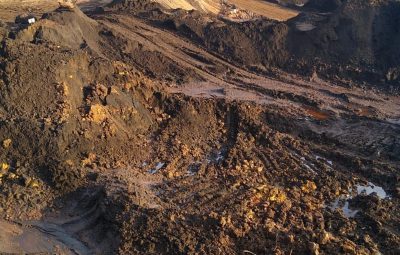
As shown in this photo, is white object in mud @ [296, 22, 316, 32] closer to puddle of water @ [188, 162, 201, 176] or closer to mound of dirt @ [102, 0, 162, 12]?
mound of dirt @ [102, 0, 162, 12]

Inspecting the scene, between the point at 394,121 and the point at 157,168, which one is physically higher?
the point at 394,121

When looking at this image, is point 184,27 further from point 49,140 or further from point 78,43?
point 49,140

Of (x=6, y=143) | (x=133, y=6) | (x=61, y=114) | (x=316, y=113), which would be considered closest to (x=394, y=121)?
(x=316, y=113)

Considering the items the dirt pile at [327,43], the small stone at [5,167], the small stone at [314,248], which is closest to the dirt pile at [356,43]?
the dirt pile at [327,43]

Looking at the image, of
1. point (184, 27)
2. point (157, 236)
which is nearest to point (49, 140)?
point (157, 236)

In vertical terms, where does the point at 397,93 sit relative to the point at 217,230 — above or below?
above

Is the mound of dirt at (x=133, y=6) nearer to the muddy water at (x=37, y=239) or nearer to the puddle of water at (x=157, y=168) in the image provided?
the puddle of water at (x=157, y=168)

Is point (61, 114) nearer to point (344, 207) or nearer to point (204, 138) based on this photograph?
point (204, 138)
